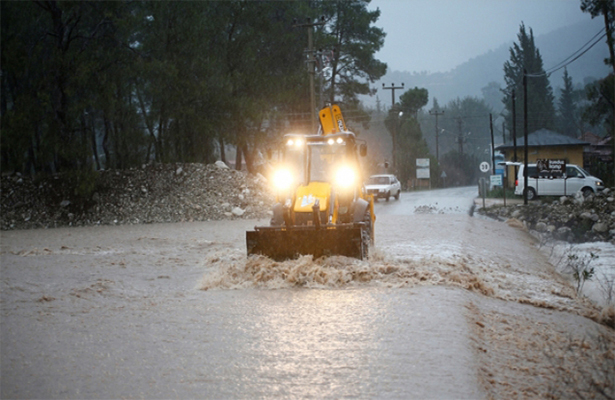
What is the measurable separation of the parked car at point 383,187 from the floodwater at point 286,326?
2477cm

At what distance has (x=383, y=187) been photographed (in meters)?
40.5

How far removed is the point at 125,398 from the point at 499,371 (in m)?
3.54

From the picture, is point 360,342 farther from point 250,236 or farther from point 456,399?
point 250,236

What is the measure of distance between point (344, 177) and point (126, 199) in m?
18.4

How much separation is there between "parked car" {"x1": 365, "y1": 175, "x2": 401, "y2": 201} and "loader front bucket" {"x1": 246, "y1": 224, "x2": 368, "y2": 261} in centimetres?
2790

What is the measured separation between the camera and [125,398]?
5.67m

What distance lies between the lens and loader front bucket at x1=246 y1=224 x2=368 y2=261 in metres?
11.5

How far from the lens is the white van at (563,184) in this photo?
35.6 m

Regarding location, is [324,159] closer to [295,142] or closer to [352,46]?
[295,142]

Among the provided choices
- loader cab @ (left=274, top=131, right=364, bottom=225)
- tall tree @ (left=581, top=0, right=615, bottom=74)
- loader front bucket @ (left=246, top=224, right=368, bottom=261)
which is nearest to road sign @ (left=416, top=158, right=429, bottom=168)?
tall tree @ (left=581, top=0, right=615, bottom=74)

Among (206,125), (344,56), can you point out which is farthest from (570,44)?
(206,125)

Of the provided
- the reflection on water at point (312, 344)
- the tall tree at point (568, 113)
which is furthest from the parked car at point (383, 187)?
the tall tree at point (568, 113)

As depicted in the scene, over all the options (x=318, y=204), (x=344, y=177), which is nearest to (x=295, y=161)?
(x=344, y=177)

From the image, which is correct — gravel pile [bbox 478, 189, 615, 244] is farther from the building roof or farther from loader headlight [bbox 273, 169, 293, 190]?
the building roof
